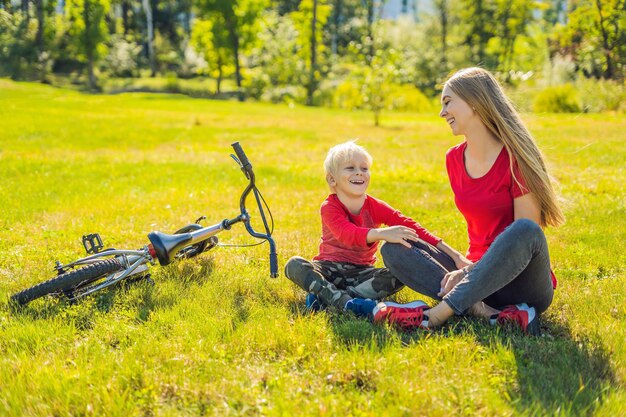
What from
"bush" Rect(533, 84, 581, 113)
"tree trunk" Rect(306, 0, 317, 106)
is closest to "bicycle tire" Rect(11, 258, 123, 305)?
"bush" Rect(533, 84, 581, 113)

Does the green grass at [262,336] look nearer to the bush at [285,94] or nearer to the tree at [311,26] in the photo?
the bush at [285,94]

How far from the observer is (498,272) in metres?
3.82

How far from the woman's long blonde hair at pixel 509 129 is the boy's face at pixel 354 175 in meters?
0.90

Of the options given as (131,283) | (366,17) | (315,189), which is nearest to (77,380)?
(131,283)

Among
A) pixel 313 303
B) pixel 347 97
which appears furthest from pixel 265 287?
pixel 347 97

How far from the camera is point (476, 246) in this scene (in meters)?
4.60

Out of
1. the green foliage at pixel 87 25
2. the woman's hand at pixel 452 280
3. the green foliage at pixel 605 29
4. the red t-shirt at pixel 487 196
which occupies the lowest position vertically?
the woman's hand at pixel 452 280

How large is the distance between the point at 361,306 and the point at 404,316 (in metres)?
0.40

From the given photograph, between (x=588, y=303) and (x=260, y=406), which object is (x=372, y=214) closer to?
(x=588, y=303)

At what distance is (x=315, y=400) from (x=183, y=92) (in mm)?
46875

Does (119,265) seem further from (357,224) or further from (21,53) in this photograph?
(21,53)

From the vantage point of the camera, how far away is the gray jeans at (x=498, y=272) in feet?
12.3

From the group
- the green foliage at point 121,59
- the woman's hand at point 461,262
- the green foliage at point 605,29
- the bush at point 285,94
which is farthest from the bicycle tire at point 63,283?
the green foliage at point 121,59

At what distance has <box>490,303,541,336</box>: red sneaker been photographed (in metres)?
4.00
